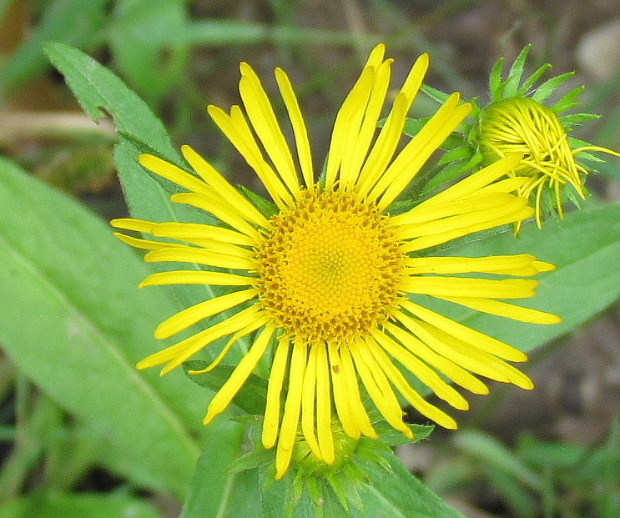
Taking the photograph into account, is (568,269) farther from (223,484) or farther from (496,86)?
(223,484)

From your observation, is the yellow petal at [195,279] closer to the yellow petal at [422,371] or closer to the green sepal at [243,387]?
the green sepal at [243,387]

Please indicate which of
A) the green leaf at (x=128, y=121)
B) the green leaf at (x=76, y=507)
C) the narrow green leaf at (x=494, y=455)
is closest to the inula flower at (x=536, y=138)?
the green leaf at (x=128, y=121)

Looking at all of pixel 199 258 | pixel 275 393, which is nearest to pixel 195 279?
pixel 199 258

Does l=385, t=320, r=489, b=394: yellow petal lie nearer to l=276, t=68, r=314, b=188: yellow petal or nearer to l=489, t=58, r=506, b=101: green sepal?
l=276, t=68, r=314, b=188: yellow petal

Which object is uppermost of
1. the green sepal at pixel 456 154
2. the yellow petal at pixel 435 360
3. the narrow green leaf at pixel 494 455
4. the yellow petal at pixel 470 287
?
the green sepal at pixel 456 154

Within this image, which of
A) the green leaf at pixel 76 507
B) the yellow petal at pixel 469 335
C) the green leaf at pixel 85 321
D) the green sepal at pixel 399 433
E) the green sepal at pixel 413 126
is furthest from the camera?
the green leaf at pixel 76 507

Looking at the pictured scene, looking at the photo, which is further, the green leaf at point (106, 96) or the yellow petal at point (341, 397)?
the green leaf at point (106, 96)

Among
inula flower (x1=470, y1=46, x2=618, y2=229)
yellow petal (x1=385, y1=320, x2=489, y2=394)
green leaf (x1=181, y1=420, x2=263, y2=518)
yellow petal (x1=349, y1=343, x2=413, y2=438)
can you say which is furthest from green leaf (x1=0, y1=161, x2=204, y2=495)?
inula flower (x1=470, y1=46, x2=618, y2=229)
